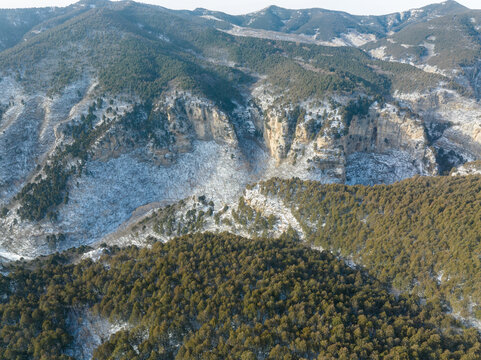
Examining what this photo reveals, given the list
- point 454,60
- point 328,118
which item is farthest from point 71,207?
point 454,60

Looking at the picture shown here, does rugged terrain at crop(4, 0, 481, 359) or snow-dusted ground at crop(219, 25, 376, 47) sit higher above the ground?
snow-dusted ground at crop(219, 25, 376, 47)

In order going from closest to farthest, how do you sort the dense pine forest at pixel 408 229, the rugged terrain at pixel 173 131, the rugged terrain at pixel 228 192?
the rugged terrain at pixel 228 192, the dense pine forest at pixel 408 229, the rugged terrain at pixel 173 131

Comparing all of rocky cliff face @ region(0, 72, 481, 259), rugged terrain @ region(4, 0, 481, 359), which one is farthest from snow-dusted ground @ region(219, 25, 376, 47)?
rocky cliff face @ region(0, 72, 481, 259)

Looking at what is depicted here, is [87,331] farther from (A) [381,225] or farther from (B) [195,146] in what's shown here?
(B) [195,146]

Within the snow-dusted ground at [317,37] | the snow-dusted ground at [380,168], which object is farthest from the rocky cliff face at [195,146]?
the snow-dusted ground at [317,37]

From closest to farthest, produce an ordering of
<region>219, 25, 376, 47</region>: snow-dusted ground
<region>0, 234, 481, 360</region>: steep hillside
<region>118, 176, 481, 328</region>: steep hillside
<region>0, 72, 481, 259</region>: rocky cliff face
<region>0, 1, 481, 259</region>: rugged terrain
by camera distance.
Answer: <region>0, 234, 481, 360</region>: steep hillside, <region>118, 176, 481, 328</region>: steep hillside, <region>0, 1, 481, 259</region>: rugged terrain, <region>0, 72, 481, 259</region>: rocky cliff face, <region>219, 25, 376, 47</region>: snow-dusted ground

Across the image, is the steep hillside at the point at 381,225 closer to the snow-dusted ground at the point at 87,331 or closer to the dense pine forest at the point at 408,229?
the dense pine forest at the point at 408,229

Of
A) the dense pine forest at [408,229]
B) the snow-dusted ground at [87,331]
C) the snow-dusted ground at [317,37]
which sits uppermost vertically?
the snow-dusted ground at [317,37]

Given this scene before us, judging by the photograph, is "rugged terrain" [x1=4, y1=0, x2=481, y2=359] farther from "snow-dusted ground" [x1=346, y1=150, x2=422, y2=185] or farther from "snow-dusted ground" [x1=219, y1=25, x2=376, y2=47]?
"snow-dusted ground" [x1=219, y1=25, x2=376, y2=47]

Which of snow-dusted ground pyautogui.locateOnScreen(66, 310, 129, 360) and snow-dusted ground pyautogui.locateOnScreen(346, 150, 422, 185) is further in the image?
snow-dusted ground pyautogui.locateOnScreen(346, 150, 422, 185)

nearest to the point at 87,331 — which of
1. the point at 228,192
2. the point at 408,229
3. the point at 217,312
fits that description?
the point at 217,312
